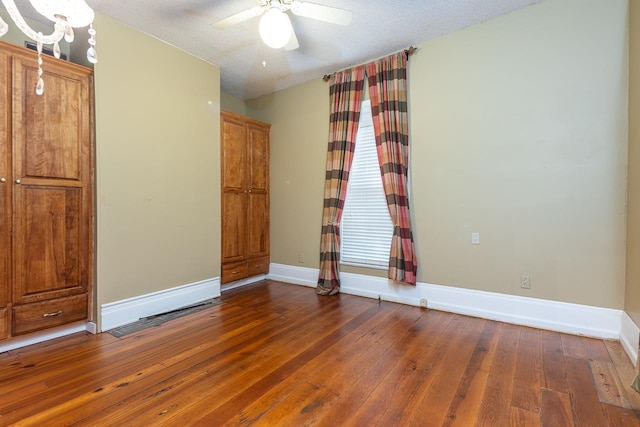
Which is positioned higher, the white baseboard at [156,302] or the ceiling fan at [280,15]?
the ceiling fan at [280,15]

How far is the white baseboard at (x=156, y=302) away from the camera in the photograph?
2.76m

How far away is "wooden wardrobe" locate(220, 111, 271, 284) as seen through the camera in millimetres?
3967

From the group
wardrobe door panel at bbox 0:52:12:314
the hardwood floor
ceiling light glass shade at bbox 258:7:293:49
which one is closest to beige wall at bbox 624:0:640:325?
the hardwood floor

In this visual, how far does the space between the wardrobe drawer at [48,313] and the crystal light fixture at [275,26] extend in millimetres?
2722

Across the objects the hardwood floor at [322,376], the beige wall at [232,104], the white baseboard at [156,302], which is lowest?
the hardwood floor at [322,376]

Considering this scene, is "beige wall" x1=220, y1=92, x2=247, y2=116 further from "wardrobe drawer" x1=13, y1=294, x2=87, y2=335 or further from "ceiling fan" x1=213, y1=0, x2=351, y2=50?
"wardrobe drawer" x1=13, y1=294, x2=87, y2=335

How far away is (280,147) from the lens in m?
4.51

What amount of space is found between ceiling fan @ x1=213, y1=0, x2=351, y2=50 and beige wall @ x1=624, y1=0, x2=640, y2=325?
222 centimetres

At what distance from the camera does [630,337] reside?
2.25 metres

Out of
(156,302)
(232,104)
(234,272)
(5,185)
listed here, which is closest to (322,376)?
(156,302)

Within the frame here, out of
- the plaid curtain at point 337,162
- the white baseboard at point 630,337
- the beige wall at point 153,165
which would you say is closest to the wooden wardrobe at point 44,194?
the beige wall at point 153,165

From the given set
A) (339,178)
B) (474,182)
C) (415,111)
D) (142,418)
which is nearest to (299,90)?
(339,178)

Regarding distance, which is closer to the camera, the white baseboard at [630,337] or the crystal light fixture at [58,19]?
the crystal light fixture at [58,19]

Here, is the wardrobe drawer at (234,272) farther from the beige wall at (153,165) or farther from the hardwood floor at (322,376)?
the hardwood floor at (322,376)
